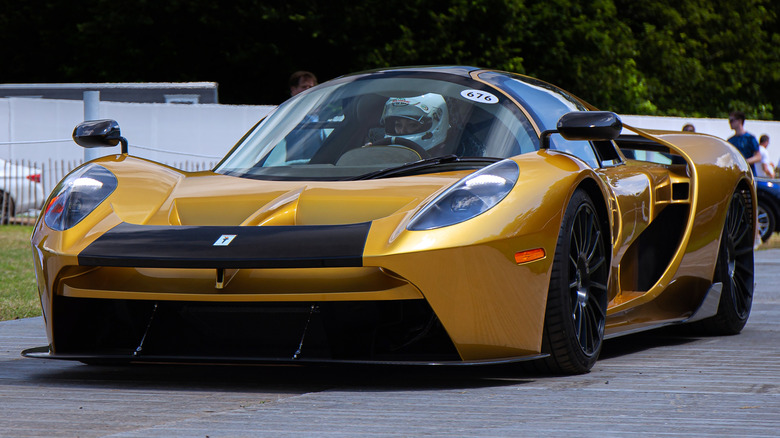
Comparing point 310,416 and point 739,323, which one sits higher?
point 310,416

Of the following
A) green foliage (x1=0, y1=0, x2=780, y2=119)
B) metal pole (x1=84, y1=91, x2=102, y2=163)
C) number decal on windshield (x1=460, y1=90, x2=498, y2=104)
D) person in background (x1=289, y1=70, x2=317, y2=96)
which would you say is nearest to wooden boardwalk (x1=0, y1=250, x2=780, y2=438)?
number decal on windshield (x1=460, y1=90, x2=498, y2=104)

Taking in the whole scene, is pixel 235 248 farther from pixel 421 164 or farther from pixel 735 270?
pixel 735 270

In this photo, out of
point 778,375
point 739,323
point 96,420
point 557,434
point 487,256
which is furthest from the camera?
point 739,323

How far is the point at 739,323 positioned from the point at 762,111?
1496 inches

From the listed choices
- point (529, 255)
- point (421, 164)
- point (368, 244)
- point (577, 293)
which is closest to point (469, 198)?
point (529, 255)

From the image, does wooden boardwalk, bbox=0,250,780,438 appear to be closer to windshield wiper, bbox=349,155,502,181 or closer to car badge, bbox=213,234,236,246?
car badge, bbox=213,234,236,246

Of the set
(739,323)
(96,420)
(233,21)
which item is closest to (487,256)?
(96,420)

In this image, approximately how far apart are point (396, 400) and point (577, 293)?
1.01m

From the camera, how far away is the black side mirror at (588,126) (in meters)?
4.76

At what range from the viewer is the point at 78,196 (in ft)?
15.1

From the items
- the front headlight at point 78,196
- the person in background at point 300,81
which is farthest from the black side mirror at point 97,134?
the person in background at point 300,81

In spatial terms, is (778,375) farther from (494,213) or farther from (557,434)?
(557,434)

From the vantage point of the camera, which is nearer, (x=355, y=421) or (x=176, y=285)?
(x=355, y=421)

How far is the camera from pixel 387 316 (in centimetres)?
Result: 425
